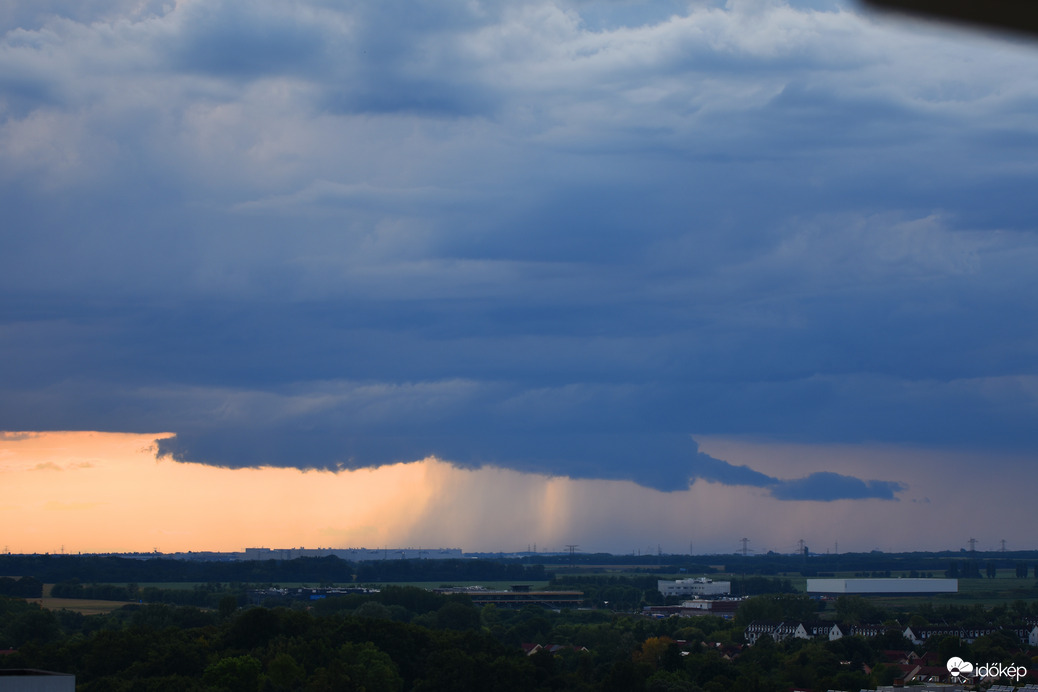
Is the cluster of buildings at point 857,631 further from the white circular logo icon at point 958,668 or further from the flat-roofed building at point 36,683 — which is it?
the flat-roofed building at point 36,683

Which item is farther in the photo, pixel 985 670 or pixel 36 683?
pixel 985 670

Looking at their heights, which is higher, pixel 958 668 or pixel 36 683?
pixel 36 683

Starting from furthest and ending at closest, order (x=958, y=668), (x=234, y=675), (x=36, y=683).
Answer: (x=958, y=668), (x=234, y=675), (x=36, y=683)

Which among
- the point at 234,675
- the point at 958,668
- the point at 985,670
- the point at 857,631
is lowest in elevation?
the point at 857,631

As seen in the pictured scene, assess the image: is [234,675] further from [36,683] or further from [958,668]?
[958,668]

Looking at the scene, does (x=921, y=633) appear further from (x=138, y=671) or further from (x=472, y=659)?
(x=138, y=671)

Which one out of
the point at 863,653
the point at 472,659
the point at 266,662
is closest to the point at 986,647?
the point at 863,653

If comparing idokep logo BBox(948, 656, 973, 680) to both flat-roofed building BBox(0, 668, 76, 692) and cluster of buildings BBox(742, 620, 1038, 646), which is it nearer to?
cluster of buildings BBox(742, 620, 1038, 646)

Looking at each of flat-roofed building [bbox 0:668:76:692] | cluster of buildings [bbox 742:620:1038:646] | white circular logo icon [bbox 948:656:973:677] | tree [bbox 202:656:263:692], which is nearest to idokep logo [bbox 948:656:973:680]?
white circular logo icon [bbox 948:656:973:677]

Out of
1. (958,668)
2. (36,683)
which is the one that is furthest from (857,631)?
(36,683)
